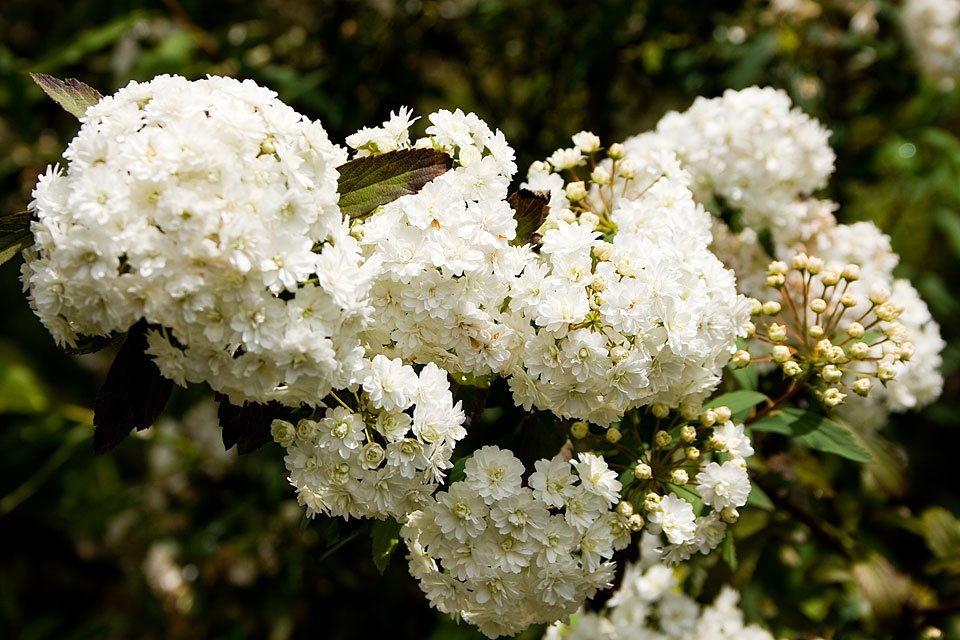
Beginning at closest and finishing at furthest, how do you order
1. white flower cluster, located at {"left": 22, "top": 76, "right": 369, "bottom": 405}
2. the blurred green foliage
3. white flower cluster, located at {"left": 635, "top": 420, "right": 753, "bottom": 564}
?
white flower cluster, located at {"left": 22, "top": 76, "right": 369, "bottom": 405} < white flower cluster, located at {"left": 635, "top": 420, "right": 753, "bottom": 564} < the blurred green foliage

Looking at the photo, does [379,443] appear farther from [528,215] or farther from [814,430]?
[814,430]

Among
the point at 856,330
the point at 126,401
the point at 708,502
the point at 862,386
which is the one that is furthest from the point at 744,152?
the point at 126,401

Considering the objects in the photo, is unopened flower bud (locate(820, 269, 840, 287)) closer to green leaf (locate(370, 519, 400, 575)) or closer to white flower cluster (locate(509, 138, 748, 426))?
white flower cluster (locate(509, 138, 748, 426))

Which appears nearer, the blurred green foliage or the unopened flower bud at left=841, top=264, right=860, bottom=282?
the unopened flower bud at left=841, top=264, right=860, bottom=282

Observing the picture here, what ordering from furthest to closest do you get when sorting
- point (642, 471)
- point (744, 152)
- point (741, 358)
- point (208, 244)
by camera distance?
point (744, 152)
point (741, 358)
point (642, 471)
point (208, 244)

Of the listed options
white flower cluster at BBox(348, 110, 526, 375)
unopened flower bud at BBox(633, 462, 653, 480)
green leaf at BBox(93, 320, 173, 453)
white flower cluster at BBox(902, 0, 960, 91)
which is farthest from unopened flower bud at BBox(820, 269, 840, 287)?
white flower cluster at BBox(902, 0, 960, 91)

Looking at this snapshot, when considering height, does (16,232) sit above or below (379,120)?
above

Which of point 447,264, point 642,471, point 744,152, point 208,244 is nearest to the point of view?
point 208,244
